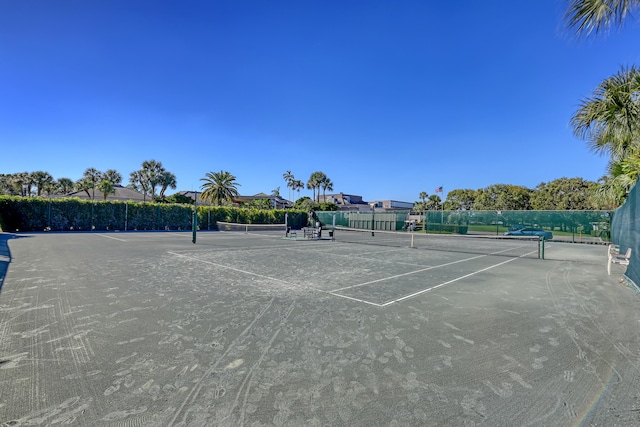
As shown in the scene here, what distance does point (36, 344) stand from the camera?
3.38 meters

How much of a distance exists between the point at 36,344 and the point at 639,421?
225 inches

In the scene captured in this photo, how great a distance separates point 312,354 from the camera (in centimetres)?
327

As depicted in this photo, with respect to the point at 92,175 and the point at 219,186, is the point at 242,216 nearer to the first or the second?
the point at 219,186

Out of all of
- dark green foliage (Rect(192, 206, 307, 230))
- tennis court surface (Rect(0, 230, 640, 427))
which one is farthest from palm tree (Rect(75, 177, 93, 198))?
tennis court surface (Rect(0, 230, 640, 427))

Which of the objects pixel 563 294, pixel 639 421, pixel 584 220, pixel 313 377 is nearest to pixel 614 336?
pixel 639 421

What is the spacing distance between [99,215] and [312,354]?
3237 centimetres

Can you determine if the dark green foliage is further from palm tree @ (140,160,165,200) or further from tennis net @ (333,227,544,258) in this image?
palm tree @ (140,160,165,200)

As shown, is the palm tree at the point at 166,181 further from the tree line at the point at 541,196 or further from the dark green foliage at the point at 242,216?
the tree line at the point at 541,196

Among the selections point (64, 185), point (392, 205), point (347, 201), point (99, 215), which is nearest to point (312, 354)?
point (99, 215)

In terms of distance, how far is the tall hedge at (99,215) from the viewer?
2398 centimetres

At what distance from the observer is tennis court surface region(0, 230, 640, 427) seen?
7.63 feet

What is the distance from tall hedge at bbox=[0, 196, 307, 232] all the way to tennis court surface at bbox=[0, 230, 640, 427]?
81.1ft

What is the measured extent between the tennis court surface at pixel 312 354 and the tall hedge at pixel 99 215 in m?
24.7

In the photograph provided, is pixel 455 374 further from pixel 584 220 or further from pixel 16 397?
pixel 584 220
